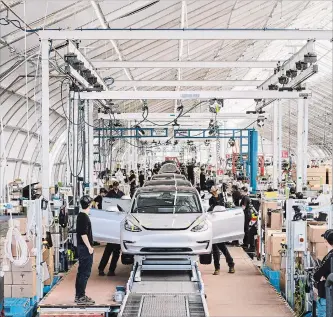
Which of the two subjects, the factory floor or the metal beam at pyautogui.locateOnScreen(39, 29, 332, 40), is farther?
the metal beam at pyautogui.locateOnScreen(39, 29, 332, 40)

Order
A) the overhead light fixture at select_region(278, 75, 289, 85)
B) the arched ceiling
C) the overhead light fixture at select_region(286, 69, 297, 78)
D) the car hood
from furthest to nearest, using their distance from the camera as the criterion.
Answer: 1. the overhead light fixture at select_region(278, 75, 289, 85)
2. the overhead light fixture at select_region(286, 69, 297, 78)
3. the arched ceiling
4. the car hood

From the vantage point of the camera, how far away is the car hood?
30.0 feet

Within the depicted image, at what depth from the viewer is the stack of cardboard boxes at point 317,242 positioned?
8.44m

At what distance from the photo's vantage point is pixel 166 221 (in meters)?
9.27

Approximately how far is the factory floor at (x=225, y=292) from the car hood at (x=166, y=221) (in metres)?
1.07

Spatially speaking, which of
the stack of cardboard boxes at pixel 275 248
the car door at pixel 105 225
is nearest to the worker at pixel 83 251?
the car door at pixel 105 225

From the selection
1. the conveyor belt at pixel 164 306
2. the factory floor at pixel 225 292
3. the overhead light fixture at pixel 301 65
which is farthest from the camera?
the overhead light fixture at pixel 301 65

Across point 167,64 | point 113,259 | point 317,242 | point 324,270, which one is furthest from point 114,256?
point 167,64

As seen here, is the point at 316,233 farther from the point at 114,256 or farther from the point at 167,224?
the point at 114,256

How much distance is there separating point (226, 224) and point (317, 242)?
1.74m

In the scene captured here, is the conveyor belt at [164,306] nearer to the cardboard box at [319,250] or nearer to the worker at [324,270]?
the worker at [324,270]

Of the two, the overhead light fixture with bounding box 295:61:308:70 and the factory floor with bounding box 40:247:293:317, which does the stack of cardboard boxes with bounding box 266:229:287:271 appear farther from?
the overhead light fixture with bounding box 295:61:308:70

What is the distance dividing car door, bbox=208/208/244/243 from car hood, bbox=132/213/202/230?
305 mm

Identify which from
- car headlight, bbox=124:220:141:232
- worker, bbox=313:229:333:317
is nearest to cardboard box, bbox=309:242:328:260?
worker, bbox=313:229:333:317
